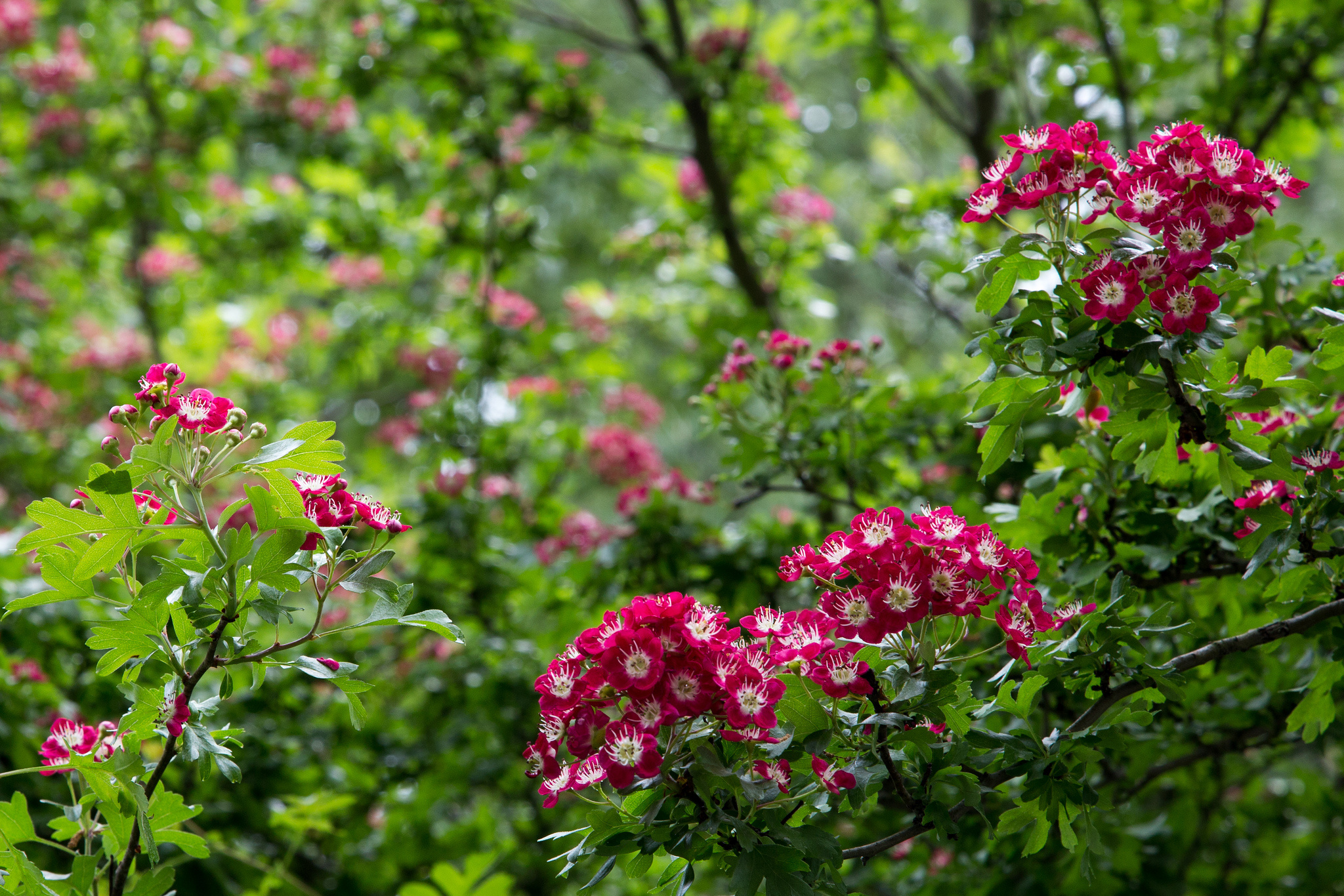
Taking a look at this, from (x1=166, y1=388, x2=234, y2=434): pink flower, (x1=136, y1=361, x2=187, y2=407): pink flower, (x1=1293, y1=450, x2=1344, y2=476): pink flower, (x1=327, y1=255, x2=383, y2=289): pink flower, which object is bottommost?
(x1=1293, y1=450, x2=1344, y2=476): pink flower

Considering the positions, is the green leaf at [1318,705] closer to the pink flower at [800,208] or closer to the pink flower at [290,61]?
the pink flower at [800,208]

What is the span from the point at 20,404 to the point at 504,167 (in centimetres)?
294

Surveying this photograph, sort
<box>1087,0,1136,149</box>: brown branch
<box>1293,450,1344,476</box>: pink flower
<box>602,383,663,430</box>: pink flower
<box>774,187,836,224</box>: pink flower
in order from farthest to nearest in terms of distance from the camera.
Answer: <box>602,383,663,430</box>: pink flower, <box>774,187,836,224</box>: pink flower, <box>1087,0,1136,149</box>: brown branch, <box>1293,450,1344,476</box>: pink flower

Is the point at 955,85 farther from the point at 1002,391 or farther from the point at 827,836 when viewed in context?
the point at 827,836

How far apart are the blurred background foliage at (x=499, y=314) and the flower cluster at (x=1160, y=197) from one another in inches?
33.3

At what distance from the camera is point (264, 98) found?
520cm

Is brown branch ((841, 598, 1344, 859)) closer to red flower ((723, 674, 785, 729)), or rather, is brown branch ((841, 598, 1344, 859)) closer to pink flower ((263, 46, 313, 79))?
red flower ((723, 674, 785, 729))

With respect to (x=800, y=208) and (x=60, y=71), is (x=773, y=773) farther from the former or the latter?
(x=60, y=71)

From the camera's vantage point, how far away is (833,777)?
4.18 feet

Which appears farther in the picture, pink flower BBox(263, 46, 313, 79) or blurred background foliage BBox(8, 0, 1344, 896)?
pink flower BBox(263, 46, 313, 79)

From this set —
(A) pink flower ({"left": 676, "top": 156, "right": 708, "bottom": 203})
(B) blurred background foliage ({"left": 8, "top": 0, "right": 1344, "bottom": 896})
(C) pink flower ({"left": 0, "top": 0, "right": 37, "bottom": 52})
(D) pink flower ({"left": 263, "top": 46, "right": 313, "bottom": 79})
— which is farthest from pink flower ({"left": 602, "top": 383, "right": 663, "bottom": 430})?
(C) pink flower ({"left": 0, "top": 0, "right": 37, "bottom": 52})

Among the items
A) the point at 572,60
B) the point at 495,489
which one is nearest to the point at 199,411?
the point at 495,489

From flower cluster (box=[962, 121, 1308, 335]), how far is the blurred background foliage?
85cm

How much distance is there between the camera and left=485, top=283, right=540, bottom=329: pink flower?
4.75 meters
